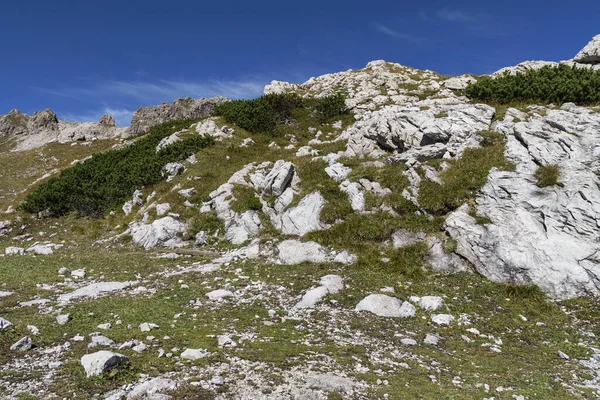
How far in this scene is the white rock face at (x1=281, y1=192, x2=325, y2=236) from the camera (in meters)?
19.6

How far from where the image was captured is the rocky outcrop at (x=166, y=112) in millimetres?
73125

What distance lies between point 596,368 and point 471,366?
334 centimetres

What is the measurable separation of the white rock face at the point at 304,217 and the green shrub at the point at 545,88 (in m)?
17.6

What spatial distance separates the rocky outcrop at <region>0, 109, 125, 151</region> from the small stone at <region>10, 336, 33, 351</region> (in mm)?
84101

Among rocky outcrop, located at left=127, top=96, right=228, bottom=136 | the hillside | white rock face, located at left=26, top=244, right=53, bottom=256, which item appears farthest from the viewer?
rocky outcrop, located at left=127, top=96, right=228, bottom=136

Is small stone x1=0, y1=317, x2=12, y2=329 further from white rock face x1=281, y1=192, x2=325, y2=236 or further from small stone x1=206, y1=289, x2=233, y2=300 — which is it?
white rock face x1=281, y1=192, x2=325, y2=236

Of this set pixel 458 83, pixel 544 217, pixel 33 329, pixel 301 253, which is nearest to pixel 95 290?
pixel 33 329

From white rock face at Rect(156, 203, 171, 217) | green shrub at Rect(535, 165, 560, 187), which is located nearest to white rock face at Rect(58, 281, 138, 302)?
white rock face at Rect(156, 203, 171, 217)

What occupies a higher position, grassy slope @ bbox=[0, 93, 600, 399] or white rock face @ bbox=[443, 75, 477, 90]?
white rock face @ bbox=[443, 75, 477, 90]

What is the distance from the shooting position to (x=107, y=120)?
103m

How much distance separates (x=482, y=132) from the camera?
67.2 feet

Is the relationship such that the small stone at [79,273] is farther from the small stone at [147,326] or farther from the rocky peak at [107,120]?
the rocky peak at [107,120]

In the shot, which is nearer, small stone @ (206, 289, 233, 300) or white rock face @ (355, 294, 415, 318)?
white rock face @ (355, 294, 415, 318)

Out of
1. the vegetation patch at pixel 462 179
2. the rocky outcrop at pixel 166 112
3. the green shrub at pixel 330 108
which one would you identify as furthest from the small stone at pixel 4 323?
the rocky outcrop at pixel 166 112
